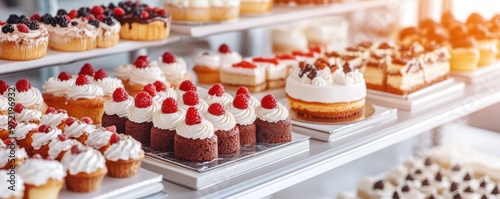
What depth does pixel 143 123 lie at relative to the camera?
8.48ft

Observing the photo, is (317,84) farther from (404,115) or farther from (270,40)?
(270,40)

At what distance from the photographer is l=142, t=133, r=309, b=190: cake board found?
2.35m

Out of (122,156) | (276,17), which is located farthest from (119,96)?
(276,17)

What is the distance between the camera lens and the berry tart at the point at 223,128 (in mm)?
2516

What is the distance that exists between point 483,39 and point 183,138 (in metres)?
2.21

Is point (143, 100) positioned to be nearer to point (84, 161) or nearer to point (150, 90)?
point (150, 90)

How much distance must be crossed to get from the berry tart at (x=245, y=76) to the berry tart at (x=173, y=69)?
9.4 inches

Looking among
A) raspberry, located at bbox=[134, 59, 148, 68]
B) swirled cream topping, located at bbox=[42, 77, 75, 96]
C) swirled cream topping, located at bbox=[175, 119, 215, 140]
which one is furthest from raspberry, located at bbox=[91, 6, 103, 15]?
swirled cream topping, located at bbox=[175, 119, 215, 140]

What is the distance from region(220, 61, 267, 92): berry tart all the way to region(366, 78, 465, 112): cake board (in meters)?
0.52

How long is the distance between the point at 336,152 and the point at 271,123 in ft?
0.95

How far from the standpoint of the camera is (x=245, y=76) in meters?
3.47

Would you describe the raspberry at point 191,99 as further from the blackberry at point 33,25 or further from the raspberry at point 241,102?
the blackberry at point 33,25

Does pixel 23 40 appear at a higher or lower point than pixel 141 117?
higher

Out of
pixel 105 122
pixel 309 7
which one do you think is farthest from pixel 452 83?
pixel 105 122
